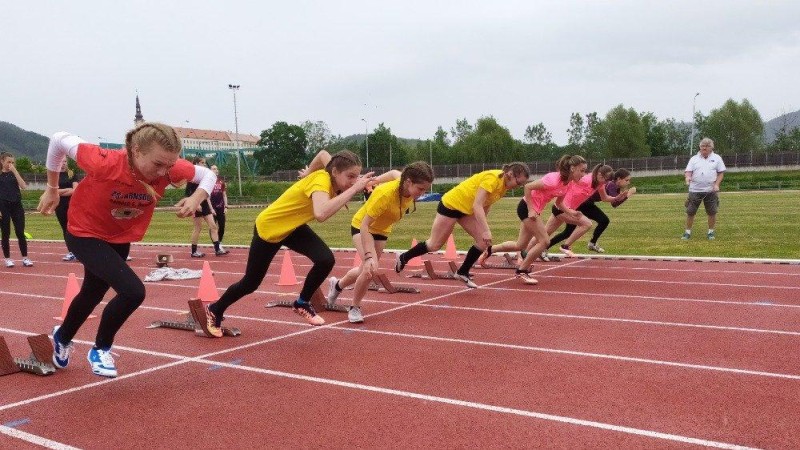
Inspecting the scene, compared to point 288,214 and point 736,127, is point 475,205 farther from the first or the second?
point 736,127

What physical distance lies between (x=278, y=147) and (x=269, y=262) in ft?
351

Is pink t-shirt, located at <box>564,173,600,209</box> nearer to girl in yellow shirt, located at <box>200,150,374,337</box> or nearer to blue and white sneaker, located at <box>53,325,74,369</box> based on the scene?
girl in yellow shirt, located at <box>200,150,374,337</box>

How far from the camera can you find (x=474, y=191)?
769 centimetres

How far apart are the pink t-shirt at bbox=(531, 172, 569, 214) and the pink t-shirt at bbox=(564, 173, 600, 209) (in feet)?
3.60

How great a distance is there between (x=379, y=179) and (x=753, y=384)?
11.0ft

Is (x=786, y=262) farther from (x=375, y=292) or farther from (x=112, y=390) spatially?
(x=112, y=390)

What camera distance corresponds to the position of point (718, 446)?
3.04m

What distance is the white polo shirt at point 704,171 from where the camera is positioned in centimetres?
1291

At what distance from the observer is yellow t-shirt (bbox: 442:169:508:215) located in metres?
7.49

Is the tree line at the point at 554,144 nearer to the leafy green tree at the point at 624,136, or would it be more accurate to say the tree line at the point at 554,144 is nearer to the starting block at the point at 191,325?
the leafy green tree at the point at 624,136

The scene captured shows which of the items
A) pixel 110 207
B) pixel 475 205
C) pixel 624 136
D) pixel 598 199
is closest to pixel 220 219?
pixel 475 205

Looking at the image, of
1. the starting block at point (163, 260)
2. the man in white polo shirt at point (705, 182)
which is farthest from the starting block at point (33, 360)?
the man in white polo shirt at point (705, 182)

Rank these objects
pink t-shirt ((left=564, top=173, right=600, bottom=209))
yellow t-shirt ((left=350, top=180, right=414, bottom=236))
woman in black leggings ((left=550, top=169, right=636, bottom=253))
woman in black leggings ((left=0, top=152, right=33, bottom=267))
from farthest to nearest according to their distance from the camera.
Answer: woman in black leggings ((left=550, top=169, right=636, bottom=253)) → woman in black leggings ((left=0, top=152, right=33, bottom=267)) → pink t-shirt ((left=564, top=173, right=600, bottom=209)) → yellow t-shirt ((left=350, top=180, right=414, bottom=236))

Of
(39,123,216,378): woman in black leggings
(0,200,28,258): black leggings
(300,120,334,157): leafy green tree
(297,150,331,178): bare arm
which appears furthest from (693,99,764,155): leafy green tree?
(39,123,216,378): woman in black leggings
